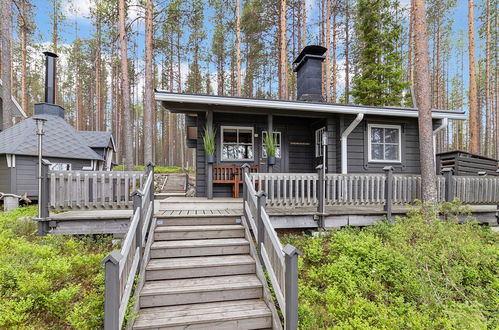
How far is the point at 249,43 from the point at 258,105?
1202cm

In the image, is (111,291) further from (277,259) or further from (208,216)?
(208,216)

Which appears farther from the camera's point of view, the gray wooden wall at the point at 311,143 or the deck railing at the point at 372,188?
the gray wooden wall at the point at 311,143

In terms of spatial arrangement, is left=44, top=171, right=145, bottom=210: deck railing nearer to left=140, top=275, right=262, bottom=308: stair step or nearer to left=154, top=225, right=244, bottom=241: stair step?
left=154, top=225, right=244, bottom=241: stair step

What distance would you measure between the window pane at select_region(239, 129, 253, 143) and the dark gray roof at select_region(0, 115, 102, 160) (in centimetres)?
688

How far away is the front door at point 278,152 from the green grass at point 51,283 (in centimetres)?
451

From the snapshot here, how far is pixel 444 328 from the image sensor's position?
273cm

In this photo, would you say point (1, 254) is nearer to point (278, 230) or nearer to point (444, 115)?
point (278, 230)

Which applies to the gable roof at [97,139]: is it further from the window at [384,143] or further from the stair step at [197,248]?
the window at [384,143]

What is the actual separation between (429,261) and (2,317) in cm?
564

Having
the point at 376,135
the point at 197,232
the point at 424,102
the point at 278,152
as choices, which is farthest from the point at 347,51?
the point at 197,232

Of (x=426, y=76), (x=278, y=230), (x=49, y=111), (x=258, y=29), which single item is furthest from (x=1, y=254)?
(x=258, y=29)

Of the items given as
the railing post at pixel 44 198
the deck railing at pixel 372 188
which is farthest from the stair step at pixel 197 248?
the railing post at pixel 44 198

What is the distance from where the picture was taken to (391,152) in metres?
7.25

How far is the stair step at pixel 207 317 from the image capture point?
2.52 metres
